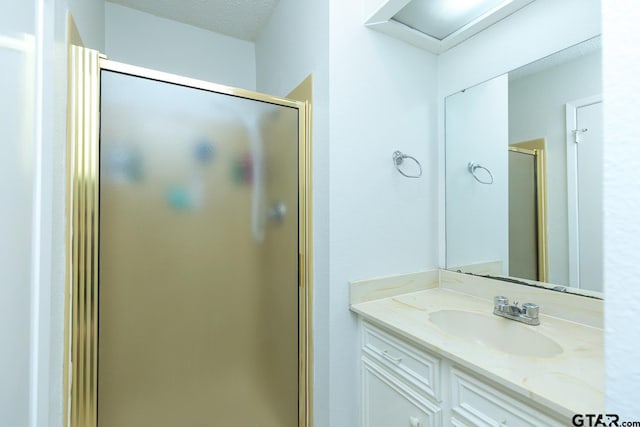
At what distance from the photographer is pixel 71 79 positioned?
91 cm

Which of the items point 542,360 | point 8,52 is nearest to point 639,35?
→ point 542,360

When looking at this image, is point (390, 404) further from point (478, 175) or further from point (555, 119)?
point (555, 119)

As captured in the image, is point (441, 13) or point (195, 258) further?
point (441, 13)

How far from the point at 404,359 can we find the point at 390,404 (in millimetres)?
217

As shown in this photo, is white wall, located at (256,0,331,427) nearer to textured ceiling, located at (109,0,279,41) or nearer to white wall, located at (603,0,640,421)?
textured ceiling, located at (109,0,279,41)

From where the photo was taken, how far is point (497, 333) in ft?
3.69

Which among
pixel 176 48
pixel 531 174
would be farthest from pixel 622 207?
pixel 176 48

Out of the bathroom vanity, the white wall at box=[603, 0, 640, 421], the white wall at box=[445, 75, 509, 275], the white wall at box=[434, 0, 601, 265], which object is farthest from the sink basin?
the white wall at box=[603, 0, 640, 421]

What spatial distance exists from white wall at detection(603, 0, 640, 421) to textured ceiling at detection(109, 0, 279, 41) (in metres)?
1.82

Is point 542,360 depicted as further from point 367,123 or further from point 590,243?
point 367,123

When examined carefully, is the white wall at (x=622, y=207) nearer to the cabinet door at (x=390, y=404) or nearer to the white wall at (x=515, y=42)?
the cabinet door at (x=390, y=404)

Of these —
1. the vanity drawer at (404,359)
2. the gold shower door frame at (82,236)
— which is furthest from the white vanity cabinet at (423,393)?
the gold shower door frame at (82,236)

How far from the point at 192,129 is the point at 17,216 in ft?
2.23

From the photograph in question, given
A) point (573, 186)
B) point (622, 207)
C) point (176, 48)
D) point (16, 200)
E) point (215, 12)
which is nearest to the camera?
point (622, 207)
